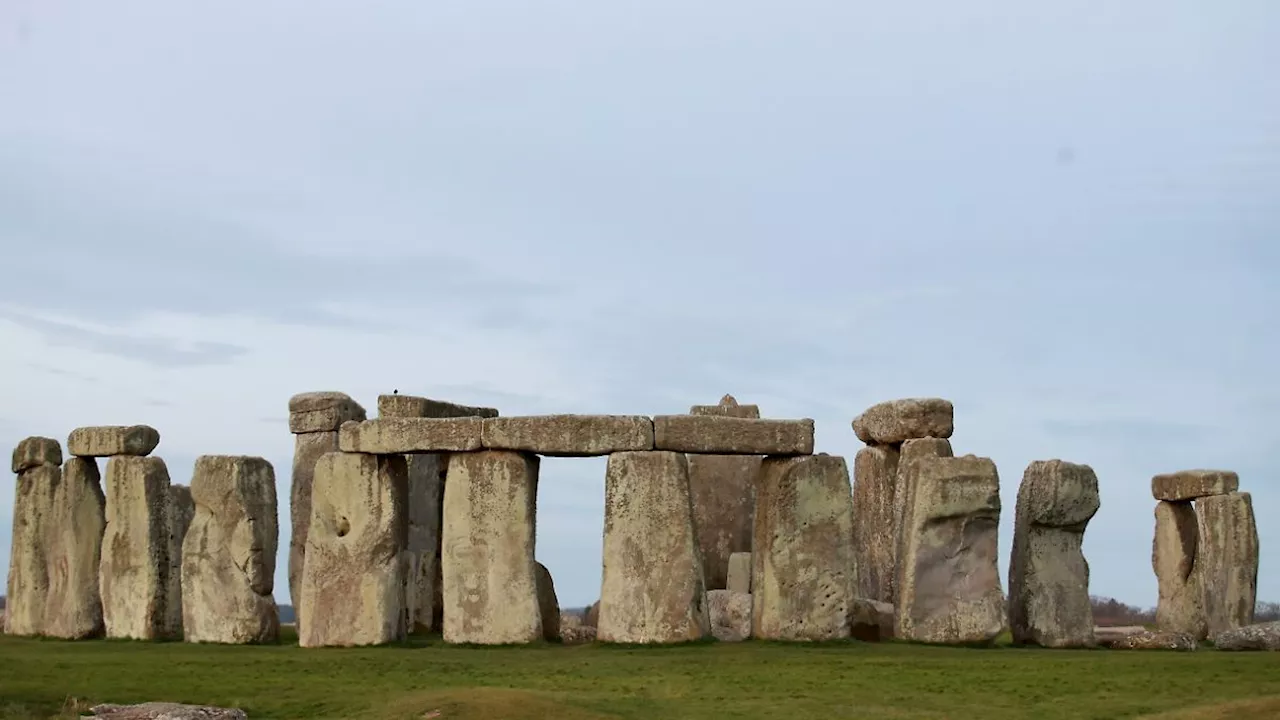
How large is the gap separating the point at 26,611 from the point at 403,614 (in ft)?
22.9

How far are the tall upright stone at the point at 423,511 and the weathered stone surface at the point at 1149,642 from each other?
29.3ft

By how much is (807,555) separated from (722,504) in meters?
6.47

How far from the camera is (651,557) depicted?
76.7 ft

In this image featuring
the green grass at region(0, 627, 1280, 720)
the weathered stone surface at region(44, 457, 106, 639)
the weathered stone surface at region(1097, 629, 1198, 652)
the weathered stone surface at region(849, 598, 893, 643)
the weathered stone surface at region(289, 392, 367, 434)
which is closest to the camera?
the green grass at region(0, 627, 1280, 720)

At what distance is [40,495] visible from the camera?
28.5 metres

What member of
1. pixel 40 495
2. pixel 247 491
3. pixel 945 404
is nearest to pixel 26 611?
pixel 40 495

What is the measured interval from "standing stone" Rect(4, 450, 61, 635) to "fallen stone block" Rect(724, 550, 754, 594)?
9.57 m

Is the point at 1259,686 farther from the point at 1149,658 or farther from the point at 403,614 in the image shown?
the point at 403,614

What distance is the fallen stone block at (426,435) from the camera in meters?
23.9

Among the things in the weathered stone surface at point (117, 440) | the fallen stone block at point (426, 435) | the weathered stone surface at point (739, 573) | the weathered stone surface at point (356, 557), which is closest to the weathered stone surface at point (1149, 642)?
the weathered stone surface at point (739, 573)

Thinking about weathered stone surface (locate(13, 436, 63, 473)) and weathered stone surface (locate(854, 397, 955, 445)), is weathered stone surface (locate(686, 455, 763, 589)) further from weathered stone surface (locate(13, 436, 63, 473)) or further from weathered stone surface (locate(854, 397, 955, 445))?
weathered stone surface (locate(13, 436, 63, 473))

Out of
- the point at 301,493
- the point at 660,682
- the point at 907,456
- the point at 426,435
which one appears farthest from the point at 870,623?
the point at 301,493

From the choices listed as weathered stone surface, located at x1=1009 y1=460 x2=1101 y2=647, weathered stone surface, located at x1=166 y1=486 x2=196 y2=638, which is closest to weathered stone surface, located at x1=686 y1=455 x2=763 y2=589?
weathered stone surface, located at x1=1009 y1=460 x2=1101 y2=647

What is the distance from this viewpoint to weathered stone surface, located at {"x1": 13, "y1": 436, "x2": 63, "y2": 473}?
28.5m
